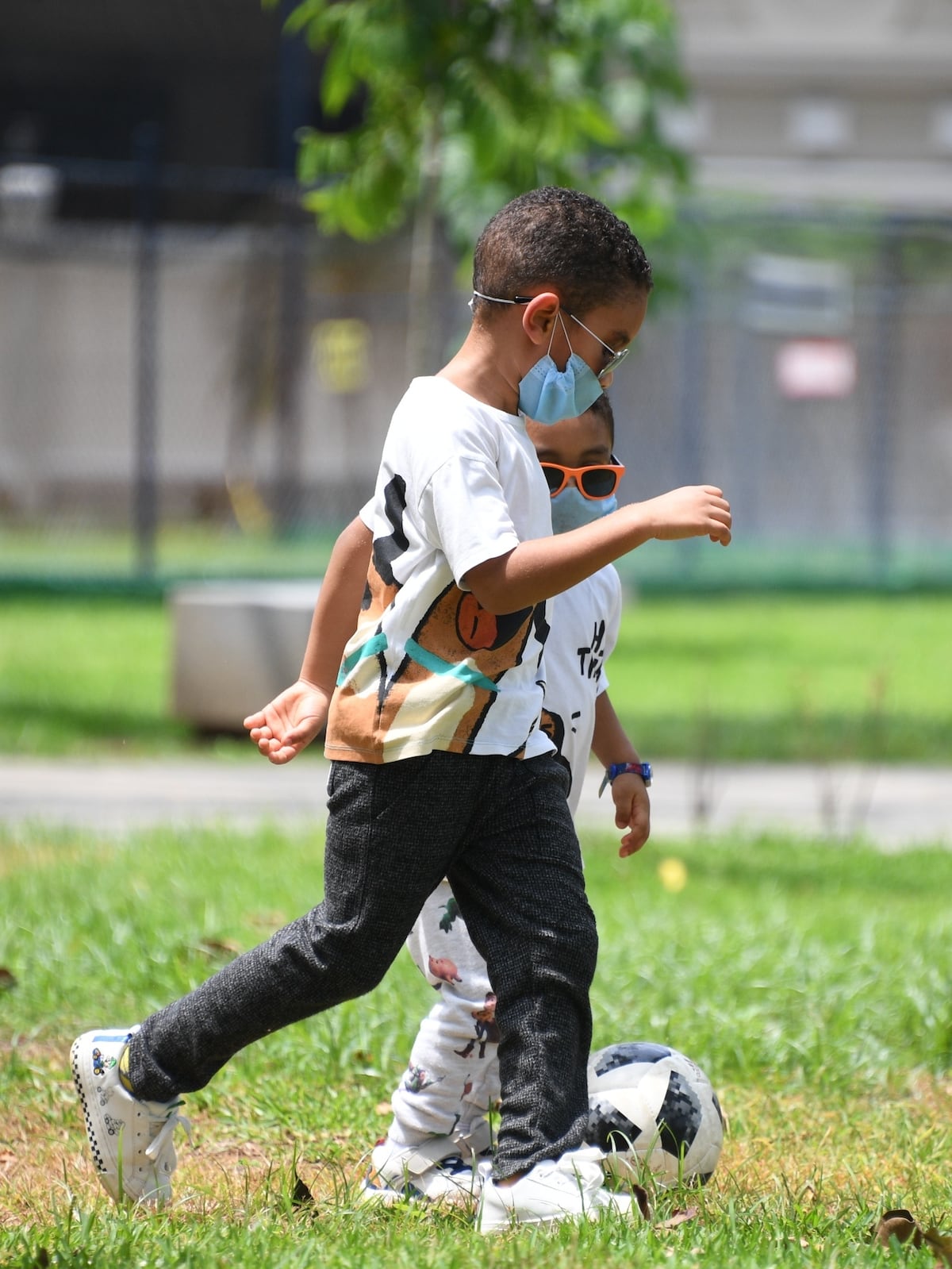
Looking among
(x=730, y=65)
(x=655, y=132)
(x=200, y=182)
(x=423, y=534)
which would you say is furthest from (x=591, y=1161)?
(x=730, y=65)

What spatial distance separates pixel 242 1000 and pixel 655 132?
9901 mm

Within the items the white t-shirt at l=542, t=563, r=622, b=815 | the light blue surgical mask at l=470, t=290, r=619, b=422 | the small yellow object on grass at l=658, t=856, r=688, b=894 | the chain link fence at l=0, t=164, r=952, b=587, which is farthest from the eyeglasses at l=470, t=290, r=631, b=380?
the chain link fence at l=0, t=164, r=952, b=587

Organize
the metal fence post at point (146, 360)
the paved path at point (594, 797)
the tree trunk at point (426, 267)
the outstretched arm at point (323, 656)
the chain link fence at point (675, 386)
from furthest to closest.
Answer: the chain link fence at point (675, 386)
the metal fence post at point (146, 360)
the tree trunk at point (426, 267)
the paved path at point (594, 797)
the outstretched arm at point (323, 656)

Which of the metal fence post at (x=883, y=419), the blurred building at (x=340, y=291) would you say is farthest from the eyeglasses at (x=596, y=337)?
the metal fence post at (x=883, y=419)

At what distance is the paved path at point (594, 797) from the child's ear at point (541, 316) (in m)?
3.65

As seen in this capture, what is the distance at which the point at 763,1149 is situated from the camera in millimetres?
3117

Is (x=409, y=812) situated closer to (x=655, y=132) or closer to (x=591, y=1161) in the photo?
(x=591, y=1161)

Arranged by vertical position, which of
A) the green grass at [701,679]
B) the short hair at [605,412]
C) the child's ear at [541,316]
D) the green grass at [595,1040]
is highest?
the child's ear at [541,316]

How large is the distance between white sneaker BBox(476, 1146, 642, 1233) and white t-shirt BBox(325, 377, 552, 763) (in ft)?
1.94

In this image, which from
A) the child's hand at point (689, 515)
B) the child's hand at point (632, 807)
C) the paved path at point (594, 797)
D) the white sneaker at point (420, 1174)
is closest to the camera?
the child's hand at point (689, 515)

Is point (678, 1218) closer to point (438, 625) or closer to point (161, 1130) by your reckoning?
point (161, 1130)

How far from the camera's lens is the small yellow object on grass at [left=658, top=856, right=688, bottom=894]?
5.35m

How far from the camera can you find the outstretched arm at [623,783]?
291 cm

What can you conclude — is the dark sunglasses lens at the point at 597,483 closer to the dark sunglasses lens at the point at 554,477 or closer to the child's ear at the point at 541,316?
the dark sunglasses lens at the point at 554,477
